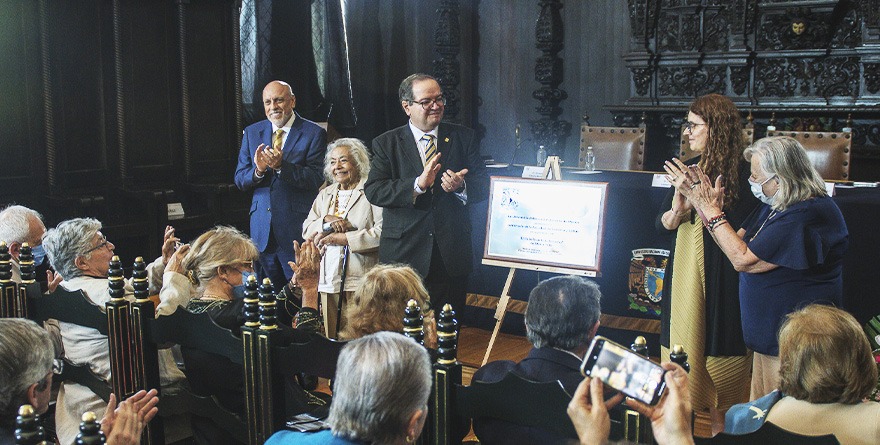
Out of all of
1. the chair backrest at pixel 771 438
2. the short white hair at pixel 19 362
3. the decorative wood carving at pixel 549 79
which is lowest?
the chair backrest at pixel 771 438

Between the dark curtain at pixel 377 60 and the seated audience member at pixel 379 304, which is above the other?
the dark curtain at pixel 377 60

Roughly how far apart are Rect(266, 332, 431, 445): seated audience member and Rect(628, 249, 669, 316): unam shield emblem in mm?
3486

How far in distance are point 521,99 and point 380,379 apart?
24.6 feet

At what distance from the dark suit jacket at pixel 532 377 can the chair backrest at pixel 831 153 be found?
437 centimetres

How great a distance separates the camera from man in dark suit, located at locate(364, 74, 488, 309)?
13.9 feet

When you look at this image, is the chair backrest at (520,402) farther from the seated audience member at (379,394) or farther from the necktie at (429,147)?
the necktie at (429,147)

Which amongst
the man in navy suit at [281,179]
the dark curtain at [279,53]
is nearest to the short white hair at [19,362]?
the man in navy suit at [281,179]

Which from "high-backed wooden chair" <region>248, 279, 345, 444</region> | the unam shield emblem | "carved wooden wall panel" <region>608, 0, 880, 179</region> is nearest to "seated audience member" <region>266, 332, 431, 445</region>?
"high-backed wooden chair" <region>248, 279, 345, 444</region>

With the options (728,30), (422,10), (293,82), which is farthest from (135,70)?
(728,30)

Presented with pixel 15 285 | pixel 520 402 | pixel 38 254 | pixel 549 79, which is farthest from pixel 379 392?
pixel 549 79

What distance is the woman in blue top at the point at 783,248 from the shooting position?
323 cm

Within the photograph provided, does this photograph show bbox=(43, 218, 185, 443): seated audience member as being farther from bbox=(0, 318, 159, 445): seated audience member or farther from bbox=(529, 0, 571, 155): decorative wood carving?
bbox=(529, 0, 571, 155): decorative wood carving

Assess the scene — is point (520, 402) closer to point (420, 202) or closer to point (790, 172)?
point (790, 172)

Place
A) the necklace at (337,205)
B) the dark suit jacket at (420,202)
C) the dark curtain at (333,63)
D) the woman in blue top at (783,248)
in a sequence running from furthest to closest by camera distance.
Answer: the dark curtain at (333,63)
the necklace at (337,205)
the dark suit jacket at (420,202)
the woman in blue top at (783,248)
